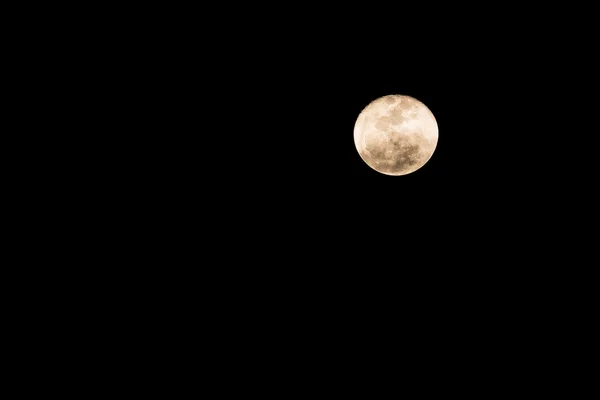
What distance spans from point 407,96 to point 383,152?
39cm

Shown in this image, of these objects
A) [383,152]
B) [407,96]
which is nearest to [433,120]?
[407,96]

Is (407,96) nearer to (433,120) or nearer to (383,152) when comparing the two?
(433,120)

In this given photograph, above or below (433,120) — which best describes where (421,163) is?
below

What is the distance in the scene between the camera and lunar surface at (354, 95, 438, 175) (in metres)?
2.18

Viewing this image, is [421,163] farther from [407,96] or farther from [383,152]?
[407,96]

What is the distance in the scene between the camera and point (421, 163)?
2.28 meters

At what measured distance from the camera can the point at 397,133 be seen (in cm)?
217

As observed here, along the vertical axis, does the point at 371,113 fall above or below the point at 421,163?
above

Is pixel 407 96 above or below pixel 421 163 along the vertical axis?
above

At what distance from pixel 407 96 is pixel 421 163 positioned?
1.38 feet

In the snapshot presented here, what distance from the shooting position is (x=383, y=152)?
7.30ft

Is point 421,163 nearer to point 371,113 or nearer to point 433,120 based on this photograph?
point 433,120

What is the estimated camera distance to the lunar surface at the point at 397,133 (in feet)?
7.14

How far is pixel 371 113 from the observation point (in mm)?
2268
